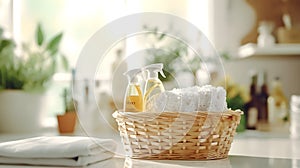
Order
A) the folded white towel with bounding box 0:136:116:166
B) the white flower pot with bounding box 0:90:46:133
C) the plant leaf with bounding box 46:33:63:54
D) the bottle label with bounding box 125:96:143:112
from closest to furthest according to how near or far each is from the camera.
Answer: the folded white towel with bounding box 0:136:116:166
the bottle label with bounding box 125:96:143:112
the white flower pot with bounding box 0:90:46:133
the plant leaf with bounding box 46:33:63:54

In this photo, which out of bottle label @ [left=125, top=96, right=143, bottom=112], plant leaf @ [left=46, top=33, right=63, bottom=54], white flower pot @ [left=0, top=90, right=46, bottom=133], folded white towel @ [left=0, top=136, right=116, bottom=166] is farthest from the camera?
plant leaf @ [left=46, top=33, right=63, bottom=54]

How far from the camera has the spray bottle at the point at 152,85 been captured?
1.41 m

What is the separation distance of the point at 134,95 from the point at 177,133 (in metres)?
0.16

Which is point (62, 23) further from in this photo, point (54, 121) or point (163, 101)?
point (163, 101)

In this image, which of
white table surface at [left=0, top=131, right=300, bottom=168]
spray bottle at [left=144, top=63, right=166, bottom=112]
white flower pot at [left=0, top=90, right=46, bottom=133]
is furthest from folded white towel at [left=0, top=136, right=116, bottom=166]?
white flower pot at [left=0, top=90, right=46, bottom=133]

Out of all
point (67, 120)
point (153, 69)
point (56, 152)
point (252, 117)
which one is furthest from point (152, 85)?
point (252, 117)

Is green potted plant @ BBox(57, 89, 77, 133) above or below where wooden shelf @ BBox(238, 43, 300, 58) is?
below

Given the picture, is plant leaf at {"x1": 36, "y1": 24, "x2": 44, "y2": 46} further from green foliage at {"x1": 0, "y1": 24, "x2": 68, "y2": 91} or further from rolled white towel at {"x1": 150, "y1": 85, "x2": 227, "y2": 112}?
rolled white towel at {"x1": 150, "y1": 85, "x2": 227, "y2": 112}

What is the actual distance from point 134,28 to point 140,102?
988 millimetres

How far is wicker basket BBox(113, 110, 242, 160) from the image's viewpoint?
1308 mm

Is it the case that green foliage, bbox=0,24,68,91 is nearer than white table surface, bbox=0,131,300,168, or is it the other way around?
white table surface, bbox=0,131,300,168

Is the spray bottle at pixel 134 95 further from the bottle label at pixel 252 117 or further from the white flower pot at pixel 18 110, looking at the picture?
the bottle label at pixel 252 117

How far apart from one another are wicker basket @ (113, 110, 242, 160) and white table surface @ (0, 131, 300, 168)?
24 mm

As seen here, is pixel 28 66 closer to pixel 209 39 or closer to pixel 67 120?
pixel 67 120
